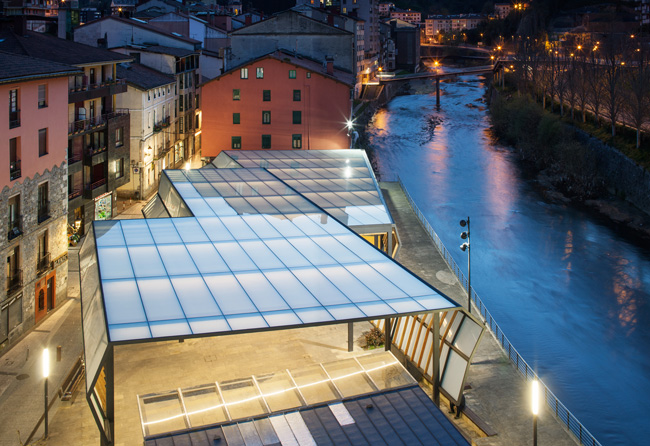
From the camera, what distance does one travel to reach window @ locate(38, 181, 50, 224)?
23.2m

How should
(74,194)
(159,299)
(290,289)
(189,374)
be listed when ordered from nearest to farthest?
(159,299) < (290,289) < (189,374) < (74,194)

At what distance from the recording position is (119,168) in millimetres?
34094

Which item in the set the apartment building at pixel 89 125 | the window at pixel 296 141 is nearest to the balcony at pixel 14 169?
the apartment building at pixel 89 125

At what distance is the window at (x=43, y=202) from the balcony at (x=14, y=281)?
7.51ft

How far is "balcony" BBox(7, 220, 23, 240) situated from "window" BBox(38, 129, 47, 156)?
2.70 m

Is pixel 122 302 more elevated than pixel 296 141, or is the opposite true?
pixel 296 141

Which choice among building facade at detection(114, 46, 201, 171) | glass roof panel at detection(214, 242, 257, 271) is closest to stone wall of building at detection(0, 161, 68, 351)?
glass roof panel at detection(214, 242, 257, 271)

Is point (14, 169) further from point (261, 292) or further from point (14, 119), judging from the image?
point (261, 292)

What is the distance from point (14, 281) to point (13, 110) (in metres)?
4.78

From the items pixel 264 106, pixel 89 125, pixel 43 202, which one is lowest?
pixel 43 202

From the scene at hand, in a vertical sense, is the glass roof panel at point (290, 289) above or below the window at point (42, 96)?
below

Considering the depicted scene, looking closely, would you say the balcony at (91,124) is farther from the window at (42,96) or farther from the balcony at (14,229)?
the balcony at (14,229)

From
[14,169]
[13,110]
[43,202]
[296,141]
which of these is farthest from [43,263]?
[296,141]

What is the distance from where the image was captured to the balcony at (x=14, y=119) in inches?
838
